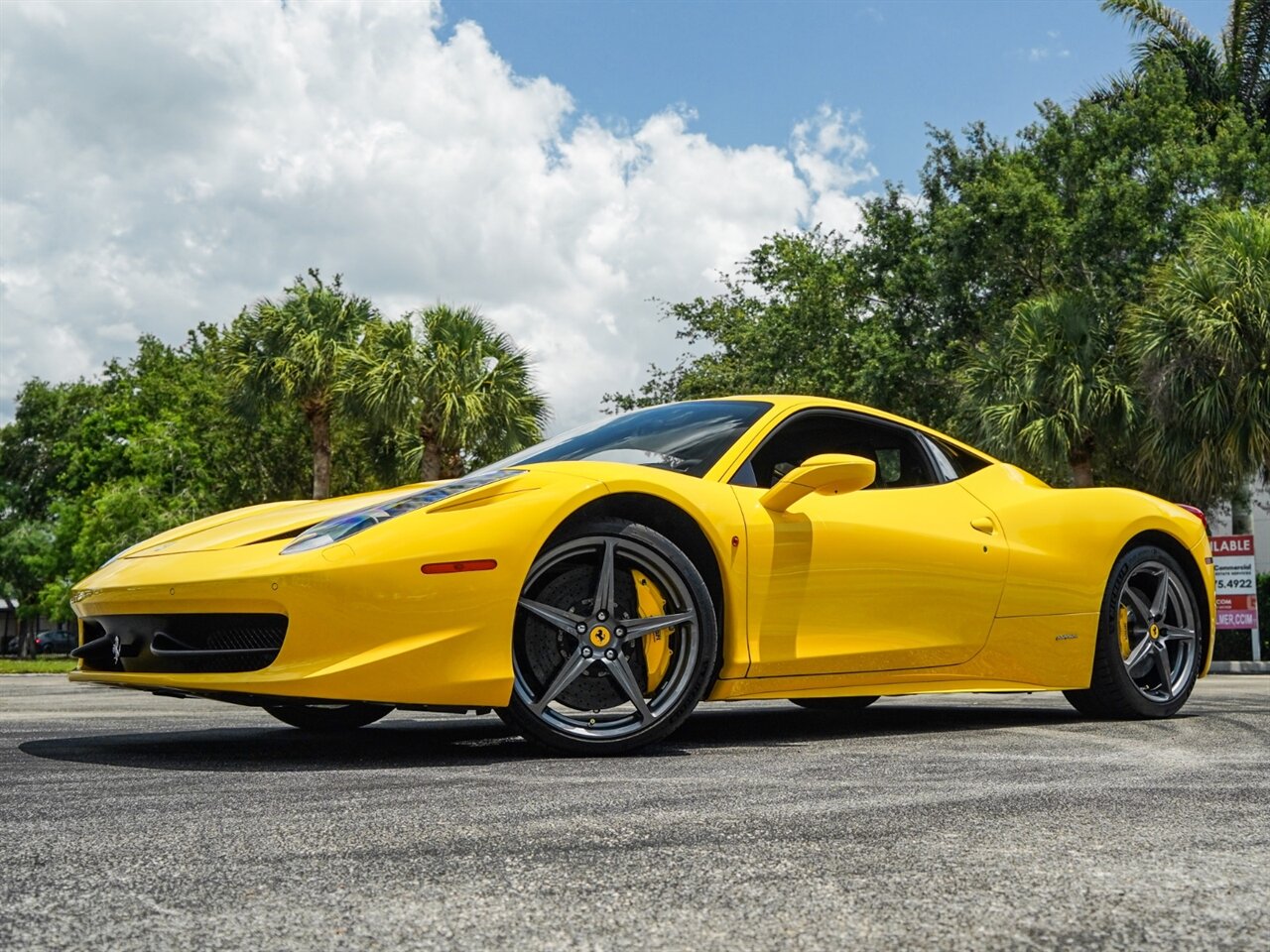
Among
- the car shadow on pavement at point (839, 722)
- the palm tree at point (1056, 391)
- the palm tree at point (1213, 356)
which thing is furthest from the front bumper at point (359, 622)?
the palm tree at point (1056, 391)

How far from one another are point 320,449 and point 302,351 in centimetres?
213

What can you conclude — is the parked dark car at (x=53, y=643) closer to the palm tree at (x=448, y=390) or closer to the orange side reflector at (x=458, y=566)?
the palm tree at (x=448, y=390)

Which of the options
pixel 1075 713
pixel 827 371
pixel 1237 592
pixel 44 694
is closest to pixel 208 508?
pixel 827 371

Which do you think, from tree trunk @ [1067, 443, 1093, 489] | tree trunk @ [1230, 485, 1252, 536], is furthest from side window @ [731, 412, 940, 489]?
tree trunk @ [1230, 485, 1252, 536]

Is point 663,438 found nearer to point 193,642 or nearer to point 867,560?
point 867,560

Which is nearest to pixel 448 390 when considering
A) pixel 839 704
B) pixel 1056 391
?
pixel 1056 391

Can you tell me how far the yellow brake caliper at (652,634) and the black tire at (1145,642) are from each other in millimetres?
2347

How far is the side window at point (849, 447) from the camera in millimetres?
5219

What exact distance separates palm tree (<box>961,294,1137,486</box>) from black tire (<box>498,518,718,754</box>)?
16.0m

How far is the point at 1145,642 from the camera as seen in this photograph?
587cm

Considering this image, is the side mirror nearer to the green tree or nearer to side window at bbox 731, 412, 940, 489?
side window at bbox 731, 412, 940, 489

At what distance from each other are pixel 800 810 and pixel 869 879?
762 millimetres

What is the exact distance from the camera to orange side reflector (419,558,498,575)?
12.6 ft

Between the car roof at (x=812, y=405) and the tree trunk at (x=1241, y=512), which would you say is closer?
the car roof at (x=812, y=405)
